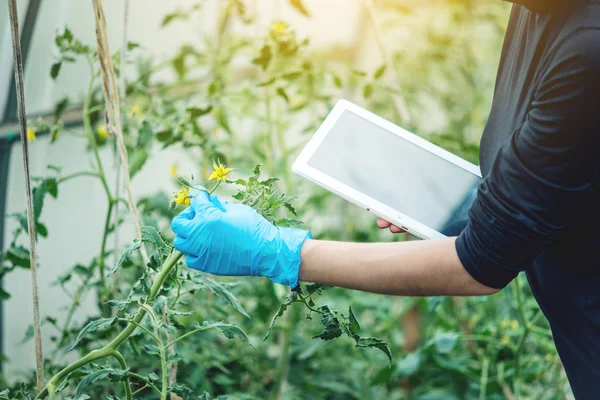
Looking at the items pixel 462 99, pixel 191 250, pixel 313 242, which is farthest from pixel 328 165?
pixel 462 99

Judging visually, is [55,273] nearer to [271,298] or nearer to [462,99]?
[271,298]

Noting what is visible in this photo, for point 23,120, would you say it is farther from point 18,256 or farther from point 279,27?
point 279,27

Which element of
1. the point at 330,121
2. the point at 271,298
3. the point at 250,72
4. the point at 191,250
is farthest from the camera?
the point at 250,72

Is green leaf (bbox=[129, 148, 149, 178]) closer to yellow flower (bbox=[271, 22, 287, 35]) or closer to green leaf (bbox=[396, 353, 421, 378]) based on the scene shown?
yellow flower (bbox=[271, 22, 287, 35])

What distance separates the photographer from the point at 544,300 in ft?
3.25

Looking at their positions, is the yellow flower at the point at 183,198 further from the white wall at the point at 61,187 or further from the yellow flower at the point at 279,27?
the white wall at the point at 61,187

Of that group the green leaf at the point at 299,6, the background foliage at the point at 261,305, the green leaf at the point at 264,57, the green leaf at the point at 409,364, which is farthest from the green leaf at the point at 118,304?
the green leaf at the point at 409,364

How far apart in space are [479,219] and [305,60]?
0.79 meters

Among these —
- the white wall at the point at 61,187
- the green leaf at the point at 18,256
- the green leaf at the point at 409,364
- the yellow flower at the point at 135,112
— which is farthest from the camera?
the white wall at the point at 61,187

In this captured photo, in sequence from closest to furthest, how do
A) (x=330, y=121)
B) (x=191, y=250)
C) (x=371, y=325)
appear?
(x=191, y=250), (x=330, y=121), (x=371, y=325)

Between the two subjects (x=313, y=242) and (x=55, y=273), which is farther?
(x=55, y=273)

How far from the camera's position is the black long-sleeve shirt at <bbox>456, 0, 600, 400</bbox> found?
75 centimetres

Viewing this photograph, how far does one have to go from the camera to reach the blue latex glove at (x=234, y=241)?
885 millimetres

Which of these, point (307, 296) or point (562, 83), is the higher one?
point (562, 83)
